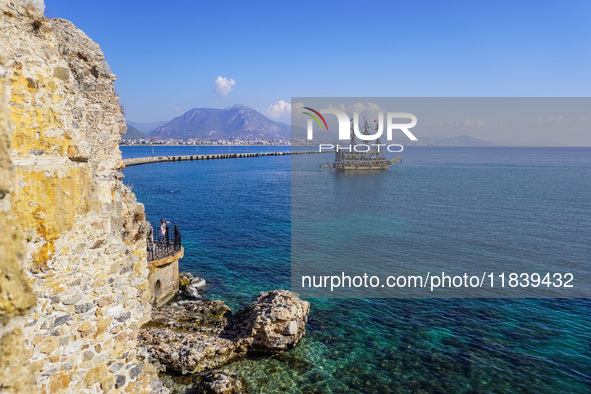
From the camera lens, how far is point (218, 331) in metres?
14.5

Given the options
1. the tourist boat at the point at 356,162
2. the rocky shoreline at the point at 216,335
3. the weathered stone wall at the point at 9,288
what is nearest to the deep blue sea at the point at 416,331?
the rocky shoreline at the point at 216,335

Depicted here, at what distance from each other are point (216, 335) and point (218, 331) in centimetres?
25

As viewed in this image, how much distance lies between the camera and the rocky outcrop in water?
1262cm

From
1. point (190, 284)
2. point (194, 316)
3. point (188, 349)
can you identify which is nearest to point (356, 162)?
point (190, 284)

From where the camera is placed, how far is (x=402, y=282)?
2211 centimetres

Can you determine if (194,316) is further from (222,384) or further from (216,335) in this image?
(222,384)

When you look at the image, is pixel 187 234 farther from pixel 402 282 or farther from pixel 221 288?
pixel 402 282

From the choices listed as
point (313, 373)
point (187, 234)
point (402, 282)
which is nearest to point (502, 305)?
point (402, 282)

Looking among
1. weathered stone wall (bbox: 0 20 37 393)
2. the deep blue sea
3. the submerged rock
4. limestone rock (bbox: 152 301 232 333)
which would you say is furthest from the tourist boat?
weathered stone wall (bbox: 0 20 37 393)

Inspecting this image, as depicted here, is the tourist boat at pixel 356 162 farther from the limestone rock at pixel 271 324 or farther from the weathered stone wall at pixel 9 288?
the weathered stone wall at pixel 9 288

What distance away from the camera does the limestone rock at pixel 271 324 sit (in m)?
14.0

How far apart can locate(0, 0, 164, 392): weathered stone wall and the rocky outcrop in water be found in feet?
24.7

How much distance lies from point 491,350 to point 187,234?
24265 millimetres

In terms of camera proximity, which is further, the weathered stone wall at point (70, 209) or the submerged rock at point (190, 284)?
the submerged rock at point (190, 284)
